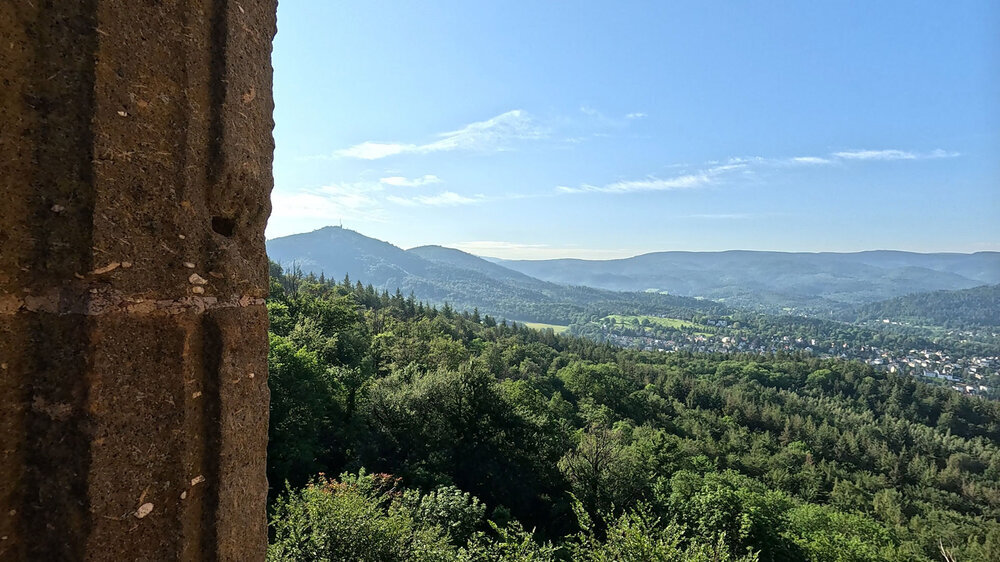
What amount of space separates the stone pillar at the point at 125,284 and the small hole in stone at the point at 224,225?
0.04 ft

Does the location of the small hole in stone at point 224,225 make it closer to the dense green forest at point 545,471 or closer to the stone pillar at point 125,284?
the stone pillar at point 125,284

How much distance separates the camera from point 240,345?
395 centimetres

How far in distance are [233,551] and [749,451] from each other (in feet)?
235

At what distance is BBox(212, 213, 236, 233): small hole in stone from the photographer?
12.8ft

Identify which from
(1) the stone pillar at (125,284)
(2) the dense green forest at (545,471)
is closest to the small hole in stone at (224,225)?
(1) the stone pillar at (125,284)

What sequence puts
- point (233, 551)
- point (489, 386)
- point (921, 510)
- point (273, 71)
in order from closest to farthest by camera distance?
point (233, 551) < point (273, 71) < point (489, 386) < point (921, 510)

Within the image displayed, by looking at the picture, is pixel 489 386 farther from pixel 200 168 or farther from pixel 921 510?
pixel 921 510

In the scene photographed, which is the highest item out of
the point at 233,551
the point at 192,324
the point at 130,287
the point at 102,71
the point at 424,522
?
the point at 102,71

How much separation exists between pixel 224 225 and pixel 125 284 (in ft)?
3.33

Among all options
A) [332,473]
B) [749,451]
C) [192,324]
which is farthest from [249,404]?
[749,451]

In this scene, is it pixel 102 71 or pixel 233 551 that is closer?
pixel 102 71

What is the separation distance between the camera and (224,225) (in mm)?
3982

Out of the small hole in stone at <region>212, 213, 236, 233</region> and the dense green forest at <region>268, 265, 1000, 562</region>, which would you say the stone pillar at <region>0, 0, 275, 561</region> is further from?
the dense green forest at <region>268, 265, 1000, 562</region>

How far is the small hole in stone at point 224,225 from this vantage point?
12.8 feet
